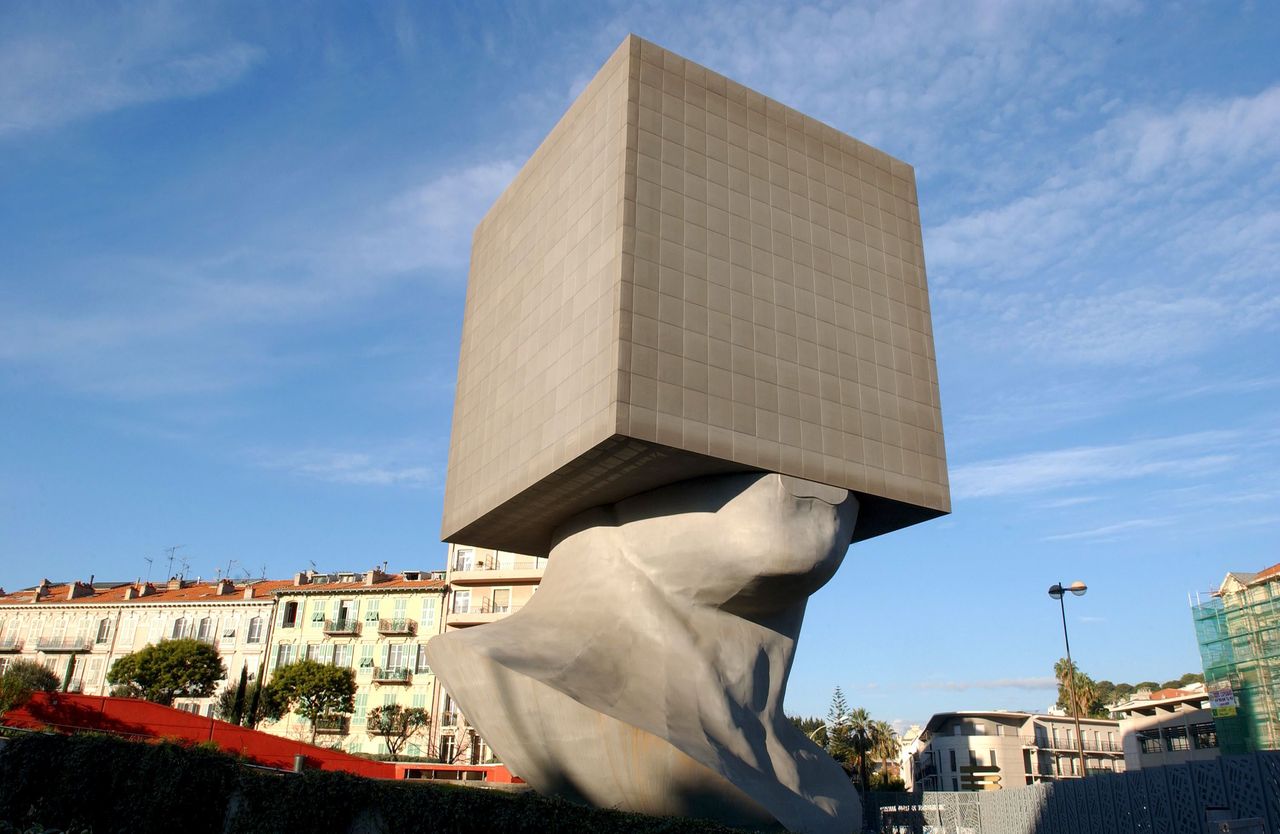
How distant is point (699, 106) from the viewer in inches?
958

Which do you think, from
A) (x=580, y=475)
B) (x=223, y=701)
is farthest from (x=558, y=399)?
(x=223, y=701)

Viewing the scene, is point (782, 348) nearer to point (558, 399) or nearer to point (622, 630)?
point (558, 399)

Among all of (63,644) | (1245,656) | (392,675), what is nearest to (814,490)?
(1245,656)

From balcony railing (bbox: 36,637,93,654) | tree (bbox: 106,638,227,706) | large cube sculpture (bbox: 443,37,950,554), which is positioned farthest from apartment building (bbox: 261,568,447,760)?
large cube sculpture (bbox: 443,37,950,554)

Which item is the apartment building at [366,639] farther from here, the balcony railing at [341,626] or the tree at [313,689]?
the tree at [313,689]

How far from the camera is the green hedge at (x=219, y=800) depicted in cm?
1539

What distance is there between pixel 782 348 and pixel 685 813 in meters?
10.1

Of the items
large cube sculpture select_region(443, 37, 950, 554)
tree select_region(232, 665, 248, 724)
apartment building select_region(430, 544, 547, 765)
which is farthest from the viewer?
apartment building select_region(430, 544, 547, 765)

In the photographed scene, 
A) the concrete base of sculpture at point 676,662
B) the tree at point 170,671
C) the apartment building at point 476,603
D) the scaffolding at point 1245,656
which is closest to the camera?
the concrete base of sculpture at point 676,662

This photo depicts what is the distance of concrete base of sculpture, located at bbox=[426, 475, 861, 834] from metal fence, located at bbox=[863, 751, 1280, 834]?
5.41m

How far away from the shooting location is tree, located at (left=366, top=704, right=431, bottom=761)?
47.2 metres

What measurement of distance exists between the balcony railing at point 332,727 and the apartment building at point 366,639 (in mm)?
49

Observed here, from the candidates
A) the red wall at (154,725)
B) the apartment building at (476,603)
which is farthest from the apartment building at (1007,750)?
the red wall at (154,725)

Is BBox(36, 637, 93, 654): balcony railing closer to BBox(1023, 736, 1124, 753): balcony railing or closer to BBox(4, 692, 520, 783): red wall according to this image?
BBox(4, 692, 520, 783): red wall
